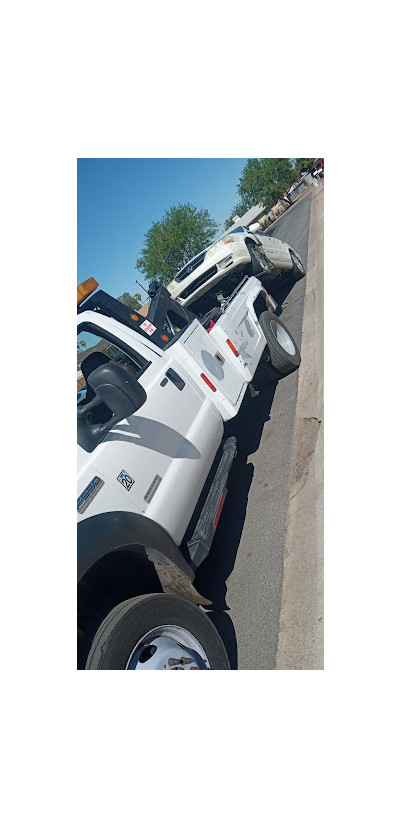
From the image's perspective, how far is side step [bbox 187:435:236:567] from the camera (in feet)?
9.38

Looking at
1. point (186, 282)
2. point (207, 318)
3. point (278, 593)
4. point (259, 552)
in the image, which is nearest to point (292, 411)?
point (207, 318)

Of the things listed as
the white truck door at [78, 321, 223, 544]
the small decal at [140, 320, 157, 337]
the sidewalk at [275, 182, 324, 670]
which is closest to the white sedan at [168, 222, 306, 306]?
the sidewalk at [275, 182, 324, 670]

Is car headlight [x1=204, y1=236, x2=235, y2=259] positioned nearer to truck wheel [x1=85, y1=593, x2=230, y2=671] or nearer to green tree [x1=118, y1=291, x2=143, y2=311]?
green tree [x1=118, y1=291, x2=143, y2=311]

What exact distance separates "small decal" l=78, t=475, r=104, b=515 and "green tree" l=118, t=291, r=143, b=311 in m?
1.70

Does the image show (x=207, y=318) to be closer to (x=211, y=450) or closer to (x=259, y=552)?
(x=211, y=450)

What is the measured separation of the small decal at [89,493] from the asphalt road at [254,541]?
1353 millimetres

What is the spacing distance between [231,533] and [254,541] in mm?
320

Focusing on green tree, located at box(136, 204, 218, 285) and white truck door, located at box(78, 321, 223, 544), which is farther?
green tree, located at box(136, 204, 218, 285)

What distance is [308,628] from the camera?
7.90ft

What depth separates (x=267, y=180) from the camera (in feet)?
105

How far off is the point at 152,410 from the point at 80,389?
2.40 feet

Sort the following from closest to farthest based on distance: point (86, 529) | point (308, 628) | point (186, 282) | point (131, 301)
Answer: point (86, 529) → point (308, 628) → point (131, 301) → point (186, 282)

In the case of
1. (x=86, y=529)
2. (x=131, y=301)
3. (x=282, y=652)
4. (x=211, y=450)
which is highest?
(x=131, y=301)

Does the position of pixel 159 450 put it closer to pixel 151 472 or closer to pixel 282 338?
pixel 151 472
